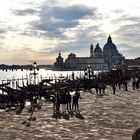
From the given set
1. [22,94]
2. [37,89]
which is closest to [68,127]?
[22,94]

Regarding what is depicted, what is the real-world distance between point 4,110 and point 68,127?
35.0ft

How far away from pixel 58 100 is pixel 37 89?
16664 mm

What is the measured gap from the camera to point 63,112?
2956 centimetres

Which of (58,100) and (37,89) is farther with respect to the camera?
(37,89)

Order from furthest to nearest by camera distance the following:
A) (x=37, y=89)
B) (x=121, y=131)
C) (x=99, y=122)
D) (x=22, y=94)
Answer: (x=37, y=89), (x=22, y=94), (x=99, y=122), (x=121, y=131)

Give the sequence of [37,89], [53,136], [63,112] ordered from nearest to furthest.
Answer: [53,136]
[63,112]
[37,89]

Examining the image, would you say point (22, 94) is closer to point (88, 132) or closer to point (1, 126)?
point (1, 126)

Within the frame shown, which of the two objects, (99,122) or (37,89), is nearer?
(99,122)

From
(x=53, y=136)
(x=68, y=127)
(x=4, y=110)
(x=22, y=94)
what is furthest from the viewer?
(x=22, y=94)

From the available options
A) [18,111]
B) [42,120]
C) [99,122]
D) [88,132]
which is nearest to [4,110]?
[18,111]

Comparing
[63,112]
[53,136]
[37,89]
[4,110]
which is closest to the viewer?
[53,136]

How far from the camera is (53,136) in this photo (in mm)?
20328

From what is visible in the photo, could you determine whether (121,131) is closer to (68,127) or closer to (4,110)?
(68,127)

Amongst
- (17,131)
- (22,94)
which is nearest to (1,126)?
(17,131)
